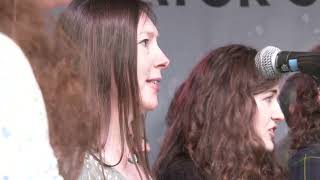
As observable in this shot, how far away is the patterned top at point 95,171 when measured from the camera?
4.16ft

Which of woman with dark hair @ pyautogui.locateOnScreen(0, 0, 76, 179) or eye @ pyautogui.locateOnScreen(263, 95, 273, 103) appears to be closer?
woman with dark hair @ pyautogui.locateOnScreen(0, 0, 76, 179)

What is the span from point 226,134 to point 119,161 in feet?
1.84

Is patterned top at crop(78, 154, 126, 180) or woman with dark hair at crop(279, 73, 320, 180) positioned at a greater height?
patterned top at crop(78, 154, 126, 180)

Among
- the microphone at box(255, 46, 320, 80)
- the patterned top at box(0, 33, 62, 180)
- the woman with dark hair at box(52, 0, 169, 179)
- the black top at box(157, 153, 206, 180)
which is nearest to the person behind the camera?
the patterned top at box(0, 33, 62, 180)

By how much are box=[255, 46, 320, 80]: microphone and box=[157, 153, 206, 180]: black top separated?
52 cm

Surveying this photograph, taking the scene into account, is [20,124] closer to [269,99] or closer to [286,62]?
[286,62]

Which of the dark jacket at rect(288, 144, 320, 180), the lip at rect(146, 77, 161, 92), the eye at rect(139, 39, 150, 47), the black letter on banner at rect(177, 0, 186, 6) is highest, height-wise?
the eye at rect(139, 39, 150, 47)

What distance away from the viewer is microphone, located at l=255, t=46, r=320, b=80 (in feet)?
3.86

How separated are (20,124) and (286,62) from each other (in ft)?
2.57

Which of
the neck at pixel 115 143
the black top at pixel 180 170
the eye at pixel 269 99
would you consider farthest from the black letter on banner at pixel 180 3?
the neck at pixel 115 143

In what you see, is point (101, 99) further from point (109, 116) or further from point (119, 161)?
point (119, 161)

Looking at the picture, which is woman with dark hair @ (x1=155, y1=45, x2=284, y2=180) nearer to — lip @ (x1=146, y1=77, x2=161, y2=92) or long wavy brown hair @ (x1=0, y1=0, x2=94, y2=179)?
lip @ (x1=146, y1=77, x2=161, y2=92)

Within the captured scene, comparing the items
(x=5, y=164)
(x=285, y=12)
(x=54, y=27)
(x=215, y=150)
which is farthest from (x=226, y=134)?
(x=5, y=164)

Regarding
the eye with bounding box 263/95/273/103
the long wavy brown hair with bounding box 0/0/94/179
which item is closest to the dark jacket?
the eye with bounding box 263/95/273/103
